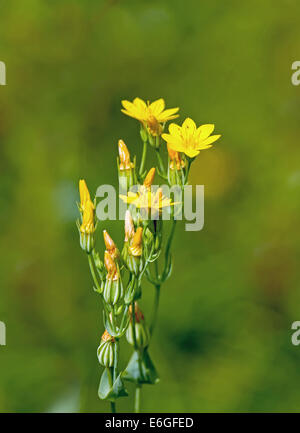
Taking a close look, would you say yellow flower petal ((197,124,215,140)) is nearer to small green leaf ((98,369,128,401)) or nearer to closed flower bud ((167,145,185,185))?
closed flower bud ((167,145,185,185))

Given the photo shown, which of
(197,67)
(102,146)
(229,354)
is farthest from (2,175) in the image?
(229,354)

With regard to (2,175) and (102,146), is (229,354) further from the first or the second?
(2,175)

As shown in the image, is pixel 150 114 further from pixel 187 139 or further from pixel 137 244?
pixel 137 244

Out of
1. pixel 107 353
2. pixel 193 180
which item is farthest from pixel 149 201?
pixel 193 180

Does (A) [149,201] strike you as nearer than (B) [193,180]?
Yes

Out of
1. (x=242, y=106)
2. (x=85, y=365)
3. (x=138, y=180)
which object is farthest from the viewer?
(x=242, y=106)

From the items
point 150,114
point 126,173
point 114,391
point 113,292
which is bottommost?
point 114,391

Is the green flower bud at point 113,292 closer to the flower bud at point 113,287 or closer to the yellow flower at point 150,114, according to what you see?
the flower bud at point 113,287

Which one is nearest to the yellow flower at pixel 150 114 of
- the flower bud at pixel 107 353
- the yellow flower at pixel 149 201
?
the yellow flower at pixel 149 201
